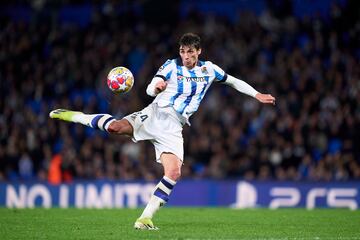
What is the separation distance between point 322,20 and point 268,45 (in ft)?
5.43

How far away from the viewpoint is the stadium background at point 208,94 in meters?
19.0

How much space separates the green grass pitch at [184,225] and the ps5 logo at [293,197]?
452cm

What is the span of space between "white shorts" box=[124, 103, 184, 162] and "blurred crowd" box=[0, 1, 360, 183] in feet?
29.2

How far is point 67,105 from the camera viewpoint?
2216 cm

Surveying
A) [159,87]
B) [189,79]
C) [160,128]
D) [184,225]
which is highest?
[189,79]

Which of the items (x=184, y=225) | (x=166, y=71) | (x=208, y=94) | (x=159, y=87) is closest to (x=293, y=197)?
(x=208, y=94)

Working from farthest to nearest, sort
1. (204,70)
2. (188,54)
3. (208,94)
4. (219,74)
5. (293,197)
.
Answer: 1. (208,94)
2. (293,197)
3. (219,74)
4. (204,70)
5. (188,54)

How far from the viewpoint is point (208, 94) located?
70.5ft

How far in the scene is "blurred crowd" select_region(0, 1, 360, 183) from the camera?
62.6ft

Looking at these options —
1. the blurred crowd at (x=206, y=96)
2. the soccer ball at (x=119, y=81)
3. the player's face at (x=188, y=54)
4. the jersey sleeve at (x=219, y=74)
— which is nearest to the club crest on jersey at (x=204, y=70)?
the jersey sleeve at (x=219, y=74)

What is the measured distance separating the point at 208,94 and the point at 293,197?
4.85 m

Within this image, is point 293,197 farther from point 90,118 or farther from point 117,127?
point 117,127

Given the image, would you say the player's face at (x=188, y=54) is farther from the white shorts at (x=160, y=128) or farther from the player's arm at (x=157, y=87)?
→ the player's arm at (x=157, y=87)

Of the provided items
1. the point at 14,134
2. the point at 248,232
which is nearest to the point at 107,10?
the point at 14,134
